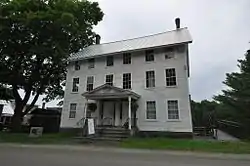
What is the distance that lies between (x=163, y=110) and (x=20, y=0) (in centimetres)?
1725

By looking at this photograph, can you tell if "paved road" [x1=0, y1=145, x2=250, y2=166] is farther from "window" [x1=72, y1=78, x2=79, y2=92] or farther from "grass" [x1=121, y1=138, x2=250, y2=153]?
"window" [x1=72, y1=78, x2=79, y2=92]

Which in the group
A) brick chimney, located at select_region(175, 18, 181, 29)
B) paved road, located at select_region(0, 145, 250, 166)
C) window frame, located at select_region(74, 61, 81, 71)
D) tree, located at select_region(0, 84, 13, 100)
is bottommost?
paved road, located at select_region(0, 145, 250, 166)

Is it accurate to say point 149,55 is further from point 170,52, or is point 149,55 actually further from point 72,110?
point 72,110

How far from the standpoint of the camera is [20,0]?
2398 cm

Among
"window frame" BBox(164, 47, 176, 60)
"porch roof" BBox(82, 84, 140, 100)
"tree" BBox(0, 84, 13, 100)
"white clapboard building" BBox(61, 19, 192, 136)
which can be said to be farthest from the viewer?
"tree" BBox(0, 84, 13, 100)

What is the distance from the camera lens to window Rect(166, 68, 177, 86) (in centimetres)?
2003

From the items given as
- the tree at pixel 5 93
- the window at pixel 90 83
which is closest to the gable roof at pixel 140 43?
the window at pixel 90 83

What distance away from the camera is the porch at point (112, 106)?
65.3 feet

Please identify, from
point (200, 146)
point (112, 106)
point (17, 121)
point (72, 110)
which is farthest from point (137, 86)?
point (17, 121)

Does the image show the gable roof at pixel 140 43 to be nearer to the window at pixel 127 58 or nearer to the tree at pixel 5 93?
the window at pixel 127 58

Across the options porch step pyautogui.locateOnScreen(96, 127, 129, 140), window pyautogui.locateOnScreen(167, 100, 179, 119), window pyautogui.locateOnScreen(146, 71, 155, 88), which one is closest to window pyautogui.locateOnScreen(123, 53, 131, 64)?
window pyautogui.locateOnScreen(146, 71, 155, 88)

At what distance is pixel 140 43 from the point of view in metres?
23.7

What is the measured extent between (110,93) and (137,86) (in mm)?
2595

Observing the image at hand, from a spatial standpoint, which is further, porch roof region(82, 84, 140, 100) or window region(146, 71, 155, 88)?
window region(146, 71, 155, 88)
